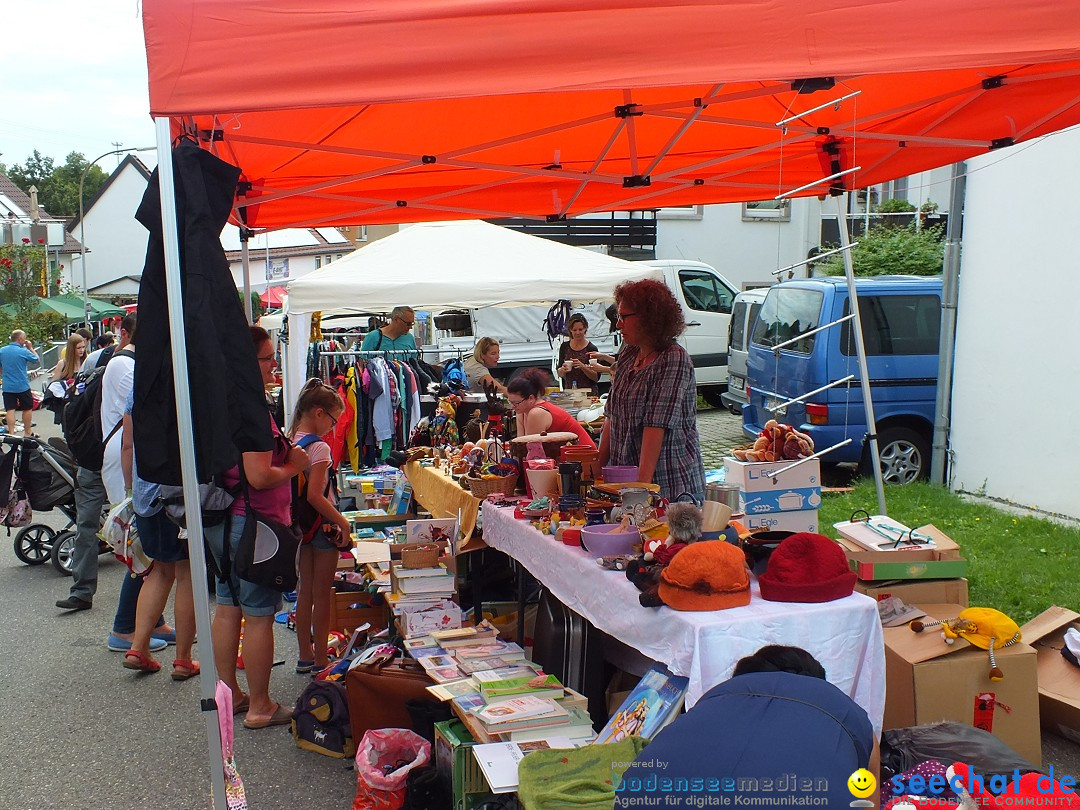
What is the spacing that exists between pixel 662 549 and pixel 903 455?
6514 mm

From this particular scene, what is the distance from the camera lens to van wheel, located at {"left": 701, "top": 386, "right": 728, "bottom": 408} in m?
16.0

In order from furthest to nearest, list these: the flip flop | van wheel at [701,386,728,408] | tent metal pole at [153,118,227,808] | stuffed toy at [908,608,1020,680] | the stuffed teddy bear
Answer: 1. van wheel at [701,386,728,408]
2. the flip flop
3. stuffed toy at [908,608,1020,680]
4. the stuffed teddy bear
5. tent metal pole at [153,118,227,808]

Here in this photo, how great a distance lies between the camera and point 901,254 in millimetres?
14828

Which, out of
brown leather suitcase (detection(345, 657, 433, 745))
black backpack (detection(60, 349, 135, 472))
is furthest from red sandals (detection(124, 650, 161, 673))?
brown leather suitcase (detection(345, 657, 433, 745))

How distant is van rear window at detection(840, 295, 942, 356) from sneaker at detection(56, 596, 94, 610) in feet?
22.6

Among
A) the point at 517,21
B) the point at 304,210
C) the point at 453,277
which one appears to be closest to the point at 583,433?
the point at 304,210

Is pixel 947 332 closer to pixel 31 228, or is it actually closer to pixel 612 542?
pixel 612 542

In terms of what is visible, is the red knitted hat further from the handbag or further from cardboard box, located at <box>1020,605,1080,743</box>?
the handbag

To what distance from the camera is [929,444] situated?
9.22 m

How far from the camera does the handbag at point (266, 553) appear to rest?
13.6 feet

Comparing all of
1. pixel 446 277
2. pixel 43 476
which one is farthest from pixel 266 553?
pixel 446 277

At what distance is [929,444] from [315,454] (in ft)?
21.7

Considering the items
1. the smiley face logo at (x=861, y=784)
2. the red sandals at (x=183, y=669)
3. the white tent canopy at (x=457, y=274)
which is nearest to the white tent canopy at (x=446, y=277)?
the white tent canopy at (x=457, y=274)

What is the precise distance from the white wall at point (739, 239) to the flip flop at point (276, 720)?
16100 millimetres
